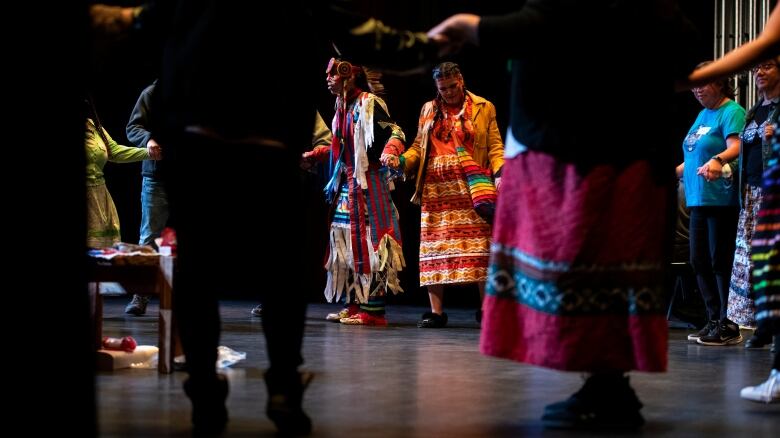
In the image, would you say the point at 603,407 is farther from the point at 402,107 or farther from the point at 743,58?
the point at 402,107

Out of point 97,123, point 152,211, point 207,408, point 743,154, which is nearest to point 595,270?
point 207,408

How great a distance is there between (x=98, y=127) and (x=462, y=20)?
433 centimetres

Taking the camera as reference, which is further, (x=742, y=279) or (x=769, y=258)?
(x=742, y=279)

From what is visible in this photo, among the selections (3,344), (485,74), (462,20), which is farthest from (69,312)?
(485,74)

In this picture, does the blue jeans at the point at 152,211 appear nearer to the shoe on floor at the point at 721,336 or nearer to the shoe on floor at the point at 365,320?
the shoe on floor at the point at 365,320

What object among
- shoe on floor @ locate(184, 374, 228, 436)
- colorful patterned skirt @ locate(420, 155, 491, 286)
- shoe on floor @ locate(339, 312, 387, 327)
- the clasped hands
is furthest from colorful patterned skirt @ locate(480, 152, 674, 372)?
shoe on floor @ locate(339, 312, 387, 327)

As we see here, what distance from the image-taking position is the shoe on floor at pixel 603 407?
285 cm

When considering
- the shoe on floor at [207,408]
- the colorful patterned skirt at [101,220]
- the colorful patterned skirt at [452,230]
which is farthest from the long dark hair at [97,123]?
the shoe on floor at [207,408]

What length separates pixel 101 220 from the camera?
258 inches

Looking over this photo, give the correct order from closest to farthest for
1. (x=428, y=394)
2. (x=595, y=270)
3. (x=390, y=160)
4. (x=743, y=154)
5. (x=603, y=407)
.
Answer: (x=595, y=270) → (x=603, y=407) → (x=428, y=394) → (x=743, y=154) → (x=390, y=160)

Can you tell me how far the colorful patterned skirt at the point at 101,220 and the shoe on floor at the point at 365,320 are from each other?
1594 millimetres

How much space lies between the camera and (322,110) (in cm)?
908

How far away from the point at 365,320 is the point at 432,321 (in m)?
0.45

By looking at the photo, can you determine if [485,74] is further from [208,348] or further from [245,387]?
[208,348]
